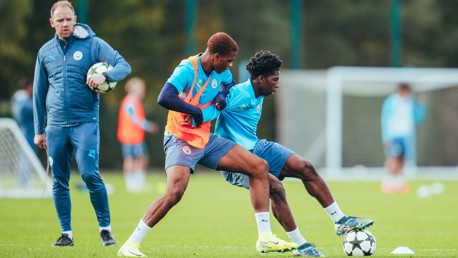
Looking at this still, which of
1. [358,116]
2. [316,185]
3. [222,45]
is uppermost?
[358,116]

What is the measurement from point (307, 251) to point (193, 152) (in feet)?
4.89

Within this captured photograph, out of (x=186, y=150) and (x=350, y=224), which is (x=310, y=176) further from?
(x=186, y=150)

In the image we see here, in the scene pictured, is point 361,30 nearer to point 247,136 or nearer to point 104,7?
point 104,7

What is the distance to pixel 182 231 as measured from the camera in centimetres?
1374

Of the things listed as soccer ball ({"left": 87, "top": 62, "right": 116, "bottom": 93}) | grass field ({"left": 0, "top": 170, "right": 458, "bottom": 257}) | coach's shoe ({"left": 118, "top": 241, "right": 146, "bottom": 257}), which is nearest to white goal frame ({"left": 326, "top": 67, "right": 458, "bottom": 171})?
grass field ({"left": 0, "top": 170, "right": 458, "bottom": 257})

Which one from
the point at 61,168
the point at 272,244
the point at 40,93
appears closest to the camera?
the point at 272,244

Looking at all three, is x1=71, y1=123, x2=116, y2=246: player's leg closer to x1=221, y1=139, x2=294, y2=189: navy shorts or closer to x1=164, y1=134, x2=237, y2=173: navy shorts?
x1=164, y1=134, x2=237, y2=173: navy shorts

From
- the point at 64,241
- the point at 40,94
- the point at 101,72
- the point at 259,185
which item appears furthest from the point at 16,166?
the point at 259,185

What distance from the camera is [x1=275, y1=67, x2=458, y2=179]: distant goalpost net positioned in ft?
98.4

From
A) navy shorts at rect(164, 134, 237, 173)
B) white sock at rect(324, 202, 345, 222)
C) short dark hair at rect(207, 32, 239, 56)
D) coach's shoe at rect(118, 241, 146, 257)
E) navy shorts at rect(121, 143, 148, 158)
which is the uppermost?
short dark hair at rect(207, 32, 239, 56)

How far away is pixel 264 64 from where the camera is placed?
1013 centimetres

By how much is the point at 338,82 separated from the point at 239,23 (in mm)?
18386

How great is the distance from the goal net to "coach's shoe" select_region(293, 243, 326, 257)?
11.9 m

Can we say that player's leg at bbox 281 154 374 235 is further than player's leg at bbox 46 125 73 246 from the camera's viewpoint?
No
